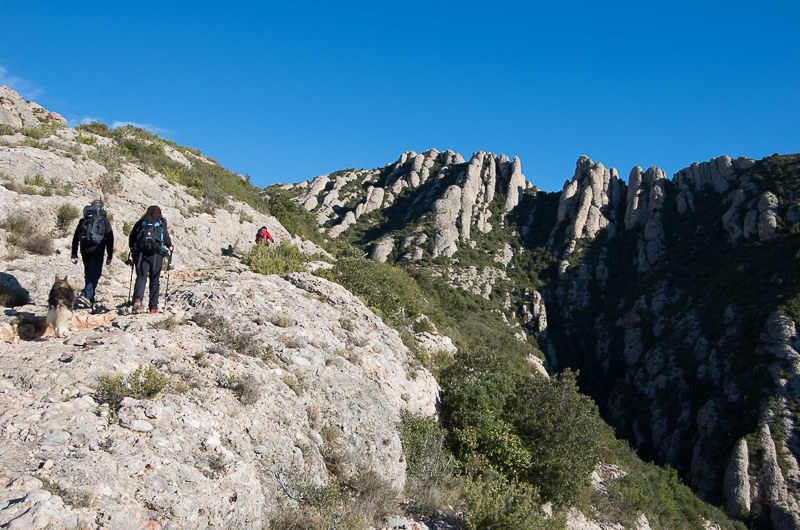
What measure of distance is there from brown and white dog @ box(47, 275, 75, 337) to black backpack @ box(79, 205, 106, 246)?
165cm

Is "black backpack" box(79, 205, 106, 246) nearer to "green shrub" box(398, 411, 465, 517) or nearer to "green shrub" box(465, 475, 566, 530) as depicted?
"green shrub" box(398, 411, 465, 517)

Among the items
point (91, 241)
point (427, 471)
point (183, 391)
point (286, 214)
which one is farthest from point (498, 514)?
point (286, 214)

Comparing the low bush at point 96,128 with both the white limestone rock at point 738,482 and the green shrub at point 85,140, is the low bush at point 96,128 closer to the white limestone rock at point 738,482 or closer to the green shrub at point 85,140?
the green shrub at point 85,140

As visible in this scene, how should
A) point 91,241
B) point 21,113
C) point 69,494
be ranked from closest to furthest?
point 69,494, point 91,241, point 21,113

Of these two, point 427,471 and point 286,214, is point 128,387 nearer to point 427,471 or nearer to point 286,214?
point 427,471

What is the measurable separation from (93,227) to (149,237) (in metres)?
1.16

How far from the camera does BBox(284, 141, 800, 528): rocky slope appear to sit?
31594mm

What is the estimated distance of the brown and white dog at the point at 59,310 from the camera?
603 cm

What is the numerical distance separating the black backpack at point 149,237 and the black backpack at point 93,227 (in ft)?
2.60

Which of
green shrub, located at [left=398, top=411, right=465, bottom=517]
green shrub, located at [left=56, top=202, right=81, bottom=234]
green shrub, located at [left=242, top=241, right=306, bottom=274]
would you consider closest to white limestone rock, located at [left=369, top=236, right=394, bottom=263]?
green shrub, located at [left=242, top=241, right=306, bottom=274]

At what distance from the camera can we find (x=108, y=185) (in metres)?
12.6

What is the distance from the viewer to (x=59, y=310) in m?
6.07

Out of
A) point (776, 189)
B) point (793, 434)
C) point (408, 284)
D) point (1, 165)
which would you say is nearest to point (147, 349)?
point (1, 165)

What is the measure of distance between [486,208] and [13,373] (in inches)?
2953
